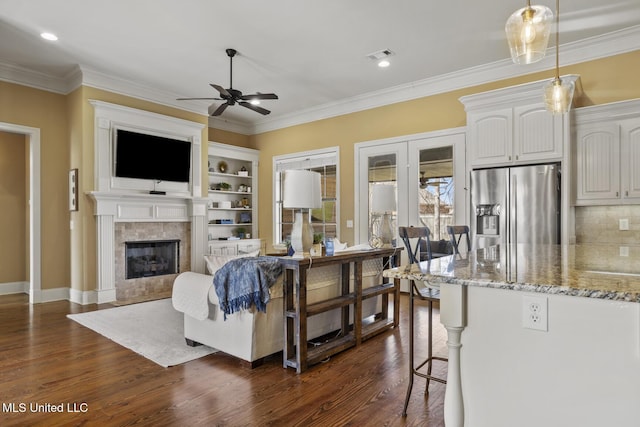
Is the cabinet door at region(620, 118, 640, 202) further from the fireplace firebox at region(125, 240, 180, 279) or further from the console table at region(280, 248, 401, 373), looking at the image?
the fireplace firebox at region(125, 240, 180, 279)

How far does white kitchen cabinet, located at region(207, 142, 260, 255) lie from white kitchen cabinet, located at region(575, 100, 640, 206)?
5457 millimetres

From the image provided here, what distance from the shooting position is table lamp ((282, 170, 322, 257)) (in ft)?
9.34

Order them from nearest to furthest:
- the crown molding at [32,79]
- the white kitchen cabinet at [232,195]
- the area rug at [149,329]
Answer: the area rug at [149,329] < the crown molding at [32,79] < the white kitchen cabinet at [232,195]

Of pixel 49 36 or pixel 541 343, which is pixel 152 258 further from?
pixel 541 343

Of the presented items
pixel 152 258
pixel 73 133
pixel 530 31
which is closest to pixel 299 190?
pixel 530 31

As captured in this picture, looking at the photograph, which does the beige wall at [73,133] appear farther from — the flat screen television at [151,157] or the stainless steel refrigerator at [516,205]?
the stainless steel refrigerator at [516,205]

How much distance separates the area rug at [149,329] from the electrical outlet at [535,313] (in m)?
2.51

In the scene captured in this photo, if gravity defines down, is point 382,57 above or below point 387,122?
above

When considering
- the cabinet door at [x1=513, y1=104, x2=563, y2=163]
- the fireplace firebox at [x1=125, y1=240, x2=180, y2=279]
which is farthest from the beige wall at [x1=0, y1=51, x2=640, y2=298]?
the cabinet door at [x1=513, y1=104, x2=563, y2=163]

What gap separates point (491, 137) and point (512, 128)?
9.3 inches

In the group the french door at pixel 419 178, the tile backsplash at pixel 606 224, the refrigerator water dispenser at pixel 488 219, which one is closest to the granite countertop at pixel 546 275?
the refrigerator water dispenser at pixel 488 219

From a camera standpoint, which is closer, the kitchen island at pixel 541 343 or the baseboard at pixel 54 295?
the kitchen island at pixel 541 343

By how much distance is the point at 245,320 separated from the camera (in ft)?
9.27

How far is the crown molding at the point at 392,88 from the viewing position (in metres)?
4.18
